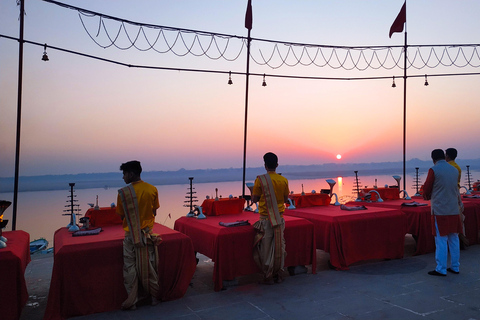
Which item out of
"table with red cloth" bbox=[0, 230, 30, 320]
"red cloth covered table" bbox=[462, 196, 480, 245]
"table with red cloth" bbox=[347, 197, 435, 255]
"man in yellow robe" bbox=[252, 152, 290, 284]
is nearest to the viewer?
"table with red cloth" bbox=[0, 230, 30, 320]

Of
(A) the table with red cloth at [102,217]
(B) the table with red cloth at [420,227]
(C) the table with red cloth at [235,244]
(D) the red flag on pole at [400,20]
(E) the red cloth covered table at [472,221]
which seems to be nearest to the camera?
(C) the table with red cloth at [235,244]

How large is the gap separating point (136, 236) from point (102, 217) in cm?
133

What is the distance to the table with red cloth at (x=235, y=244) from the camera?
4473mm

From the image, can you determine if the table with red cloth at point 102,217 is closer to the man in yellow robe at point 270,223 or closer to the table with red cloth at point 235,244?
the table with red cloth at point 235,244

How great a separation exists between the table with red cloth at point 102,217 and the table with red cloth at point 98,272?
1.95 ft

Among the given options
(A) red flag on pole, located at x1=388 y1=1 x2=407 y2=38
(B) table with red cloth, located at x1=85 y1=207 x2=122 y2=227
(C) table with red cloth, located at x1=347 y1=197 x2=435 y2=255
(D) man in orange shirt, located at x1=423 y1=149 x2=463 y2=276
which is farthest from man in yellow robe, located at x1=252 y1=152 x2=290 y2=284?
(A) red flag on pole, located at x1=388 y1=1 x2=407 y2=38

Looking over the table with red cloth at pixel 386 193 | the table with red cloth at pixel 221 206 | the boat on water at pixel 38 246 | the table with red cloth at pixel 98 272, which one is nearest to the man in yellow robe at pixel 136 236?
the table with red cloth at pixel 98 272

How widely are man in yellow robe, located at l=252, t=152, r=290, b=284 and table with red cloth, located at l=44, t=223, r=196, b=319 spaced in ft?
2.90

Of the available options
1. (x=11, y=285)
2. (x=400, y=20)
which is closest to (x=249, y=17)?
(x=400, y=20)

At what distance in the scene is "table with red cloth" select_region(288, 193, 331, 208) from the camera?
654 centimetres

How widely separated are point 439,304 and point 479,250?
128 inches

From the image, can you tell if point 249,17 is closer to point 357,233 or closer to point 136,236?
point 357,233

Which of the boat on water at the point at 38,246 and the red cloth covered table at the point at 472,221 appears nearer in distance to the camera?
the red cloth covered table at the point at 472,221

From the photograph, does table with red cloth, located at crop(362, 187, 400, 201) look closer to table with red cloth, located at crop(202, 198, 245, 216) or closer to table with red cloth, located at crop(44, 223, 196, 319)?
table with red cloth, located at crop(202, 198, 245, 216)
